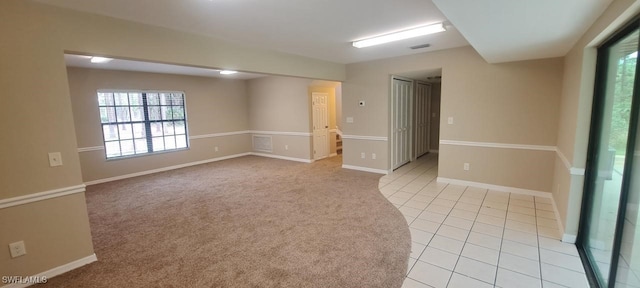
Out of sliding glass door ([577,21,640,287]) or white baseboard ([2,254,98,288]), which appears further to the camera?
white baseboard ([2,254,98,288])

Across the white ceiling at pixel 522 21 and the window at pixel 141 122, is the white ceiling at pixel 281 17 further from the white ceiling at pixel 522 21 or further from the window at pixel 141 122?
the window at pixel 141 122

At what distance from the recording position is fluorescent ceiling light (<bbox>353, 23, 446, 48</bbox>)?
10.3 ft

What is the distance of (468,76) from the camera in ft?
14.3

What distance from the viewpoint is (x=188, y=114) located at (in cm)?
691

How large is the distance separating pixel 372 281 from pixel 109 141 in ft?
20.9

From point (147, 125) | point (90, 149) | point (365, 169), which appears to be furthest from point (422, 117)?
point (90, 149)

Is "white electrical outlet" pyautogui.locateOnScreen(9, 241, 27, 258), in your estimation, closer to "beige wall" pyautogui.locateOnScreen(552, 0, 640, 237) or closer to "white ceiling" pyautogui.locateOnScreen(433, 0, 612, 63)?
"white ceiling" pyautogui.locateOnScreen(433, 0, 612, 63)

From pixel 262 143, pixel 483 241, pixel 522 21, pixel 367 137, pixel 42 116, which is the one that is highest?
pixel 522 21

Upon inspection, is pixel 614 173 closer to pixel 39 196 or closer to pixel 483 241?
pixel 483 241

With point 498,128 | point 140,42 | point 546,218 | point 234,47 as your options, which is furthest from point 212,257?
point 498,128

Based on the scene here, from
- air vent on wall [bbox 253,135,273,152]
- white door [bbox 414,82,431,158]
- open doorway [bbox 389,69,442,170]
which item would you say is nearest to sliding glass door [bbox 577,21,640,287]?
open doorway [bbox 389,69,442,170]

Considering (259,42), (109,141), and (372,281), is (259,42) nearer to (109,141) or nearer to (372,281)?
(372,281)

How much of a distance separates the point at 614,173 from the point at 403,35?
2.46 meters

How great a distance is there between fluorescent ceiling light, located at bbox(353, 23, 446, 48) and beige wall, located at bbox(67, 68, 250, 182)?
5007mm
